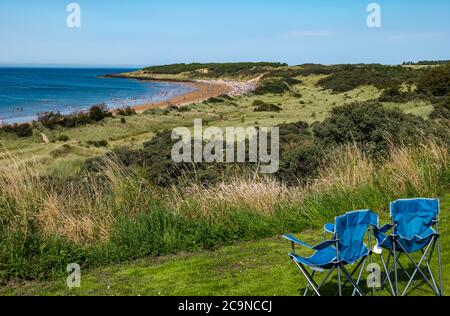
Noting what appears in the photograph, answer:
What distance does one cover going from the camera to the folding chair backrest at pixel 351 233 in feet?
15.4

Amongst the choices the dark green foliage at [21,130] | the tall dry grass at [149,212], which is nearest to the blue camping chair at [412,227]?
the tall dry grass at [149,212]

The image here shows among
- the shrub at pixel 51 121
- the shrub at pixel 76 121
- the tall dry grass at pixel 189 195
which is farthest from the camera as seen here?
the shrub at pixel 76 121

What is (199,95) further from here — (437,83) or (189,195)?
(189,195)

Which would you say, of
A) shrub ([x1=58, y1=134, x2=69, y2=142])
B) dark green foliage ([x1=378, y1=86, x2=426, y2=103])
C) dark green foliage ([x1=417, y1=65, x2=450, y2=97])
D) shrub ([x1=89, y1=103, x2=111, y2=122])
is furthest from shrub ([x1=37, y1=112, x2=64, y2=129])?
dark green foliage ([x1=417, y1=65, x2=450, y2=97])

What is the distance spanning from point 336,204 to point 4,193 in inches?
197

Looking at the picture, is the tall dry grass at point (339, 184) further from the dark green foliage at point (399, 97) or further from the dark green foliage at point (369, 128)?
the dark green foliage at point (399, 97)

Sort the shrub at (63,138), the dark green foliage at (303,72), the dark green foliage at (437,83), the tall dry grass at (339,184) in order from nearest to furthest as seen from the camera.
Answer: the tall dry grass at (339,184) < the shrub at (63,138) < the dark green foliage at (437,83) < the dark green foliage at (303,72)

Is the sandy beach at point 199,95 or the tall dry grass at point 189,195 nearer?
the tall dry grass at point 189,195

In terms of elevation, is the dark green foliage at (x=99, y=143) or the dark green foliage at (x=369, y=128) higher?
the dark green foliage at (x=369, y=128)

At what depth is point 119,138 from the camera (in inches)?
1129

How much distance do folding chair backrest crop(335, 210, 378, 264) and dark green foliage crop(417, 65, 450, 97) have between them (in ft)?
89.7

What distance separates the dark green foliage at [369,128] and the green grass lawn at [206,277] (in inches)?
253

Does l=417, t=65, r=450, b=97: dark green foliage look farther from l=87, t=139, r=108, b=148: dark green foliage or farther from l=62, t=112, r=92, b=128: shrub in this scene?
l=62, t=112, r=92, b=128: shrub
